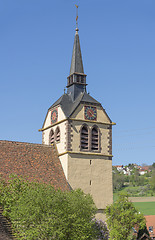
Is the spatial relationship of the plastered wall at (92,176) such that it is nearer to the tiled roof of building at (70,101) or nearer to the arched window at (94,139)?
the arched window at (94,139)

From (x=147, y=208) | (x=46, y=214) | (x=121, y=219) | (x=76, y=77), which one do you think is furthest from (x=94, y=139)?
(x=147, y=208)

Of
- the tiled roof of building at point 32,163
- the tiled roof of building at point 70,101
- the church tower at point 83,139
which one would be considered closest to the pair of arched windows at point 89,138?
the church tower at point 83,139

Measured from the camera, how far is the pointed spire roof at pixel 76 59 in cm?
4375

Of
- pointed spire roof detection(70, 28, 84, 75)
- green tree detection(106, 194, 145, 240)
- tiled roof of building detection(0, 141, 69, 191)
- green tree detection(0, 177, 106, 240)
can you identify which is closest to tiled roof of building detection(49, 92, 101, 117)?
pointed spire roof detection(70, 28, 84, 75)

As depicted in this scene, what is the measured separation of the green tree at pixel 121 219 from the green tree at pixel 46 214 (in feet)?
33.4

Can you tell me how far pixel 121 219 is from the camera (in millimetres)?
44156

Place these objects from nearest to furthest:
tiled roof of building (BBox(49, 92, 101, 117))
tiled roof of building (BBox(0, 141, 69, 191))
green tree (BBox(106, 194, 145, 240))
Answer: tiled roof of building (BBox(0, 141, 69, 191)) < green tree (BBox(106, 194, 145, 240)) < tiled roof of building (BBox(49, 92, 101, 117))

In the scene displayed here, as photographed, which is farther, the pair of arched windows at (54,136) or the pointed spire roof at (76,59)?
the pointed spire roof at (76,59)

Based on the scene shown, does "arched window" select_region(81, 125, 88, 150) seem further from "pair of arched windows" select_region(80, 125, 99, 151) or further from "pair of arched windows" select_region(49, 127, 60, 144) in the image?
"pair of arched windows" select_region(49, 127, 60, 144)

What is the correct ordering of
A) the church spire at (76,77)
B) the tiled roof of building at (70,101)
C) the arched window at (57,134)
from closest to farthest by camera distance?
the tiled roof of building at (70,101) < the arched window at (57,134) < the church spire at (76,77)

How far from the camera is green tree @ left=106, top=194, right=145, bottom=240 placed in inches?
1572

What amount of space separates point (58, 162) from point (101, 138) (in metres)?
5.03

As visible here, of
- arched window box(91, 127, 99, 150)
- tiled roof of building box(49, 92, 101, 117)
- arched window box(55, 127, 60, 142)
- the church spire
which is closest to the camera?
tiled roof of building box(49, 92, 101, 117)

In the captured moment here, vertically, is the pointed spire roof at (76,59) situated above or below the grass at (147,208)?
above
